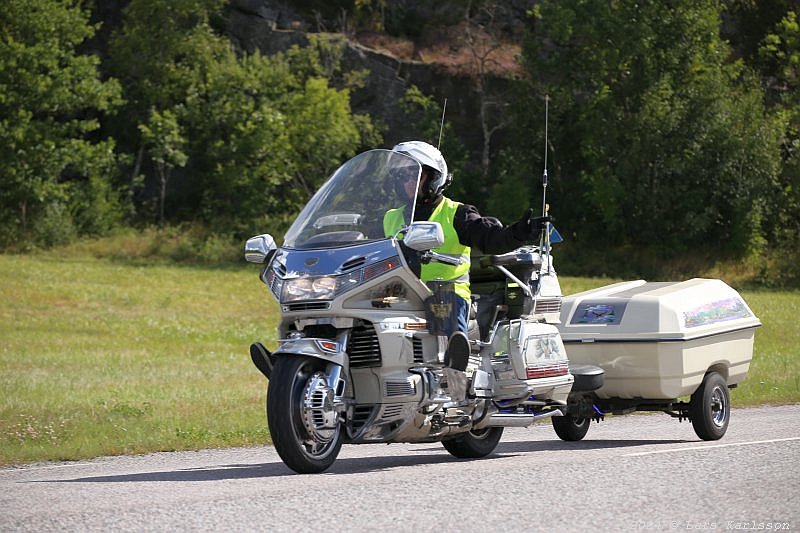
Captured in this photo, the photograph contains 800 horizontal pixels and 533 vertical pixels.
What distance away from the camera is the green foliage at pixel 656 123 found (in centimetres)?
5166

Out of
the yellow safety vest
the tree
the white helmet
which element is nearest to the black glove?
the yellow safety vest

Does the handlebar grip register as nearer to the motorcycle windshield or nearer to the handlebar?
the handlebar

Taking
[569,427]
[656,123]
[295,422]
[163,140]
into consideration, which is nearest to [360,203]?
[295,422]

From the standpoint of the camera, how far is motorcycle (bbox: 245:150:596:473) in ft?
29.0

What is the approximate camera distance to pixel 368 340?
9.24 m

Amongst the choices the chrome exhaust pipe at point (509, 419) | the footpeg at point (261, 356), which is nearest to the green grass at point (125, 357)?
the footpeg at point (261, 356)

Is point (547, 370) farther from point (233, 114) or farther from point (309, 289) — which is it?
point (233, 114)

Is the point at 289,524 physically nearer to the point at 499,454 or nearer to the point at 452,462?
the point at 452,462

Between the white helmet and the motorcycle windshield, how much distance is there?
0.29 feet

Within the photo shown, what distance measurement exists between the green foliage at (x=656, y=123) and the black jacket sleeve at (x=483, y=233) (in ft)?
140

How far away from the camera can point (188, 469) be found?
33.7ft

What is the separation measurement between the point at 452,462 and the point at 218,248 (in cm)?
4355

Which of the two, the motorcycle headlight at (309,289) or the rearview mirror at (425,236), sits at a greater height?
the rearview mirror at (425,236)

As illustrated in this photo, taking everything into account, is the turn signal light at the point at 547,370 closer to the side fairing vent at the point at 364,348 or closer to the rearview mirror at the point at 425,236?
the side fairing vent at the point at 364,348
